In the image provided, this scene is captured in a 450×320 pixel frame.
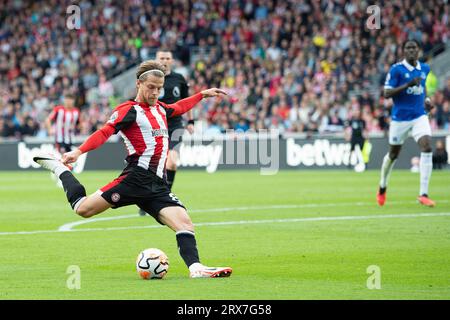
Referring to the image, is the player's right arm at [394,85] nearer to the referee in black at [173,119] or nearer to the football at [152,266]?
the referee in black at [173,119]

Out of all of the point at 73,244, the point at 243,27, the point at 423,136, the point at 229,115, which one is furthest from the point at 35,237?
the point at 243,27

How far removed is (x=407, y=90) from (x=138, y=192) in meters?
8.57

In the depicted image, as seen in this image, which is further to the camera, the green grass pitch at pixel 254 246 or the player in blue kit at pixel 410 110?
the player in blue kit at pixel 410 110

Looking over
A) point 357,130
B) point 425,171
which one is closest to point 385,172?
point 425,171

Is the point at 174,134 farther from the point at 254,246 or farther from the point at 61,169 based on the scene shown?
the point at 61,169

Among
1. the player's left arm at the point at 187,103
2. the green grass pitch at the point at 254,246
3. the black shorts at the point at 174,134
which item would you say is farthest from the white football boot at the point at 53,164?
the black shorts at the point at 174,134

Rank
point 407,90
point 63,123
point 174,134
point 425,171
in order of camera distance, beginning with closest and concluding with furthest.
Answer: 1. point 174,134
2. point 425,171
3. point 407,90
4. point 63,123

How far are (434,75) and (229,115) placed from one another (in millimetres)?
7179

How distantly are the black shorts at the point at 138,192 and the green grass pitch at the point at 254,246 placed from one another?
70 centimetres

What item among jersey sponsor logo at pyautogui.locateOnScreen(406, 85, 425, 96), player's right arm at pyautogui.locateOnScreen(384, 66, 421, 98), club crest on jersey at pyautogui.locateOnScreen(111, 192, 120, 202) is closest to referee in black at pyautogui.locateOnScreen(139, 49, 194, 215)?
player's right arm at pyautogui.locateOnScreen(384, 66, 421, 98)

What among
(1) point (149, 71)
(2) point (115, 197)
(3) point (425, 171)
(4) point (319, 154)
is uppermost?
(1) point (149, 71)

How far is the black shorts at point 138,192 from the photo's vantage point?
955 cm

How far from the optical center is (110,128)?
30.7ft
